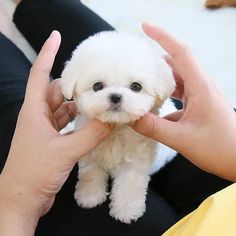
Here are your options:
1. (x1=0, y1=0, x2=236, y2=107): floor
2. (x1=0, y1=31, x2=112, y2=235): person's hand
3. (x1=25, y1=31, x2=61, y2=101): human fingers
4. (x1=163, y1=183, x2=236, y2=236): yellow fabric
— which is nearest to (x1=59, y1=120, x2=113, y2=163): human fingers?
(x1=0, y1=31, x2=112, y2=235): person's hand

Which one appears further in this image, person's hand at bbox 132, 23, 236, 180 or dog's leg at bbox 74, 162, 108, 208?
dog's leg at bbox 74, 162, 108, 208

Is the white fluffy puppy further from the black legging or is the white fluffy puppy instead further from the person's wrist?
the person's wrist

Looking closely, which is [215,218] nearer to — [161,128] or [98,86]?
[161,128]

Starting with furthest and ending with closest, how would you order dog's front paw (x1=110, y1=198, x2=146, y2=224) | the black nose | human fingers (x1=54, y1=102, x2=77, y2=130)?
human fingers (x1=54, y1=102, x2=77, y2=130) < dog's front paw (x1=110, y1=198, x2=146, y2=224) < the black nose

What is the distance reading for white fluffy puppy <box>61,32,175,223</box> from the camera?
747 millimetres

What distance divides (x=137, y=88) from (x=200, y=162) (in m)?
0.19

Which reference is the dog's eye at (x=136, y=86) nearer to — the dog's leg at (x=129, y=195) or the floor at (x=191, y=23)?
the dog's leg at (x=129, y=195)

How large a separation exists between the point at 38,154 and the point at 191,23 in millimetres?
1098

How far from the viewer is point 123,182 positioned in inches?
34.2

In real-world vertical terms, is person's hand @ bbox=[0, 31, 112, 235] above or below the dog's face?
below

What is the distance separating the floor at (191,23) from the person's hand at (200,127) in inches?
25.3

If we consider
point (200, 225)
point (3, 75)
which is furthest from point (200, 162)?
point (3, 75)

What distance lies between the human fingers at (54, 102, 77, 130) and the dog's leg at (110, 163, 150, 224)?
19 centimetres

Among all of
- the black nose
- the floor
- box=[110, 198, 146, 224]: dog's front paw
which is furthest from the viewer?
the floor
